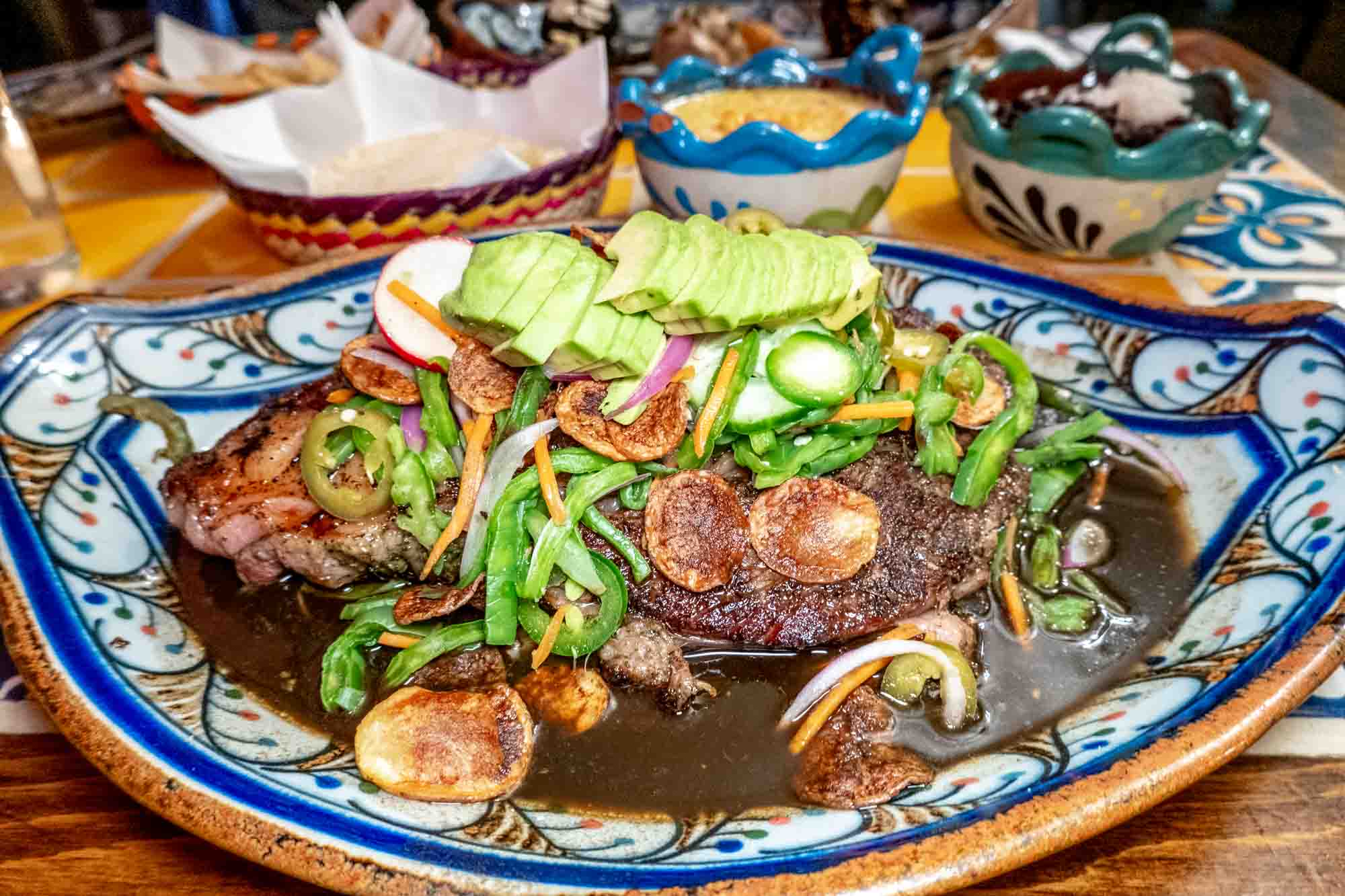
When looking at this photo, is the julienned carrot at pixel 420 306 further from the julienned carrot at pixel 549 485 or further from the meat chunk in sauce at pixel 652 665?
the meat chunk in sauce at pixel 652 665

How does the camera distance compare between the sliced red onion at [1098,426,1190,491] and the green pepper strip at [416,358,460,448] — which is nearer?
the green pepper strip at [416,358,460,448]

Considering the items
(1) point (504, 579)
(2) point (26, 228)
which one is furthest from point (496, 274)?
(2) point (26, 228)

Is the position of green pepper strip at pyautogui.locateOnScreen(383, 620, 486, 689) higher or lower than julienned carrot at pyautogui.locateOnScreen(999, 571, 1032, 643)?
lower

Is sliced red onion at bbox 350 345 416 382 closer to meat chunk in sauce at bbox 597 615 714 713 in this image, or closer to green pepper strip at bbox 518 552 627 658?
green pepper strip at bbox 518 552 627 658

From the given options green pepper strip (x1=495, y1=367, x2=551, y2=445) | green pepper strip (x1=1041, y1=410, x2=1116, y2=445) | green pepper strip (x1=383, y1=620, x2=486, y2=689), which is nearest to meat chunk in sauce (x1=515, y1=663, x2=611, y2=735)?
green pepper strip (x1=383, y1=620, x2=486, y2=689)

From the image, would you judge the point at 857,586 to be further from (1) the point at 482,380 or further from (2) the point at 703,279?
(1) the point at 482,380

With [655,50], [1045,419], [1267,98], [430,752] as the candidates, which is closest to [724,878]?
[430,752]
